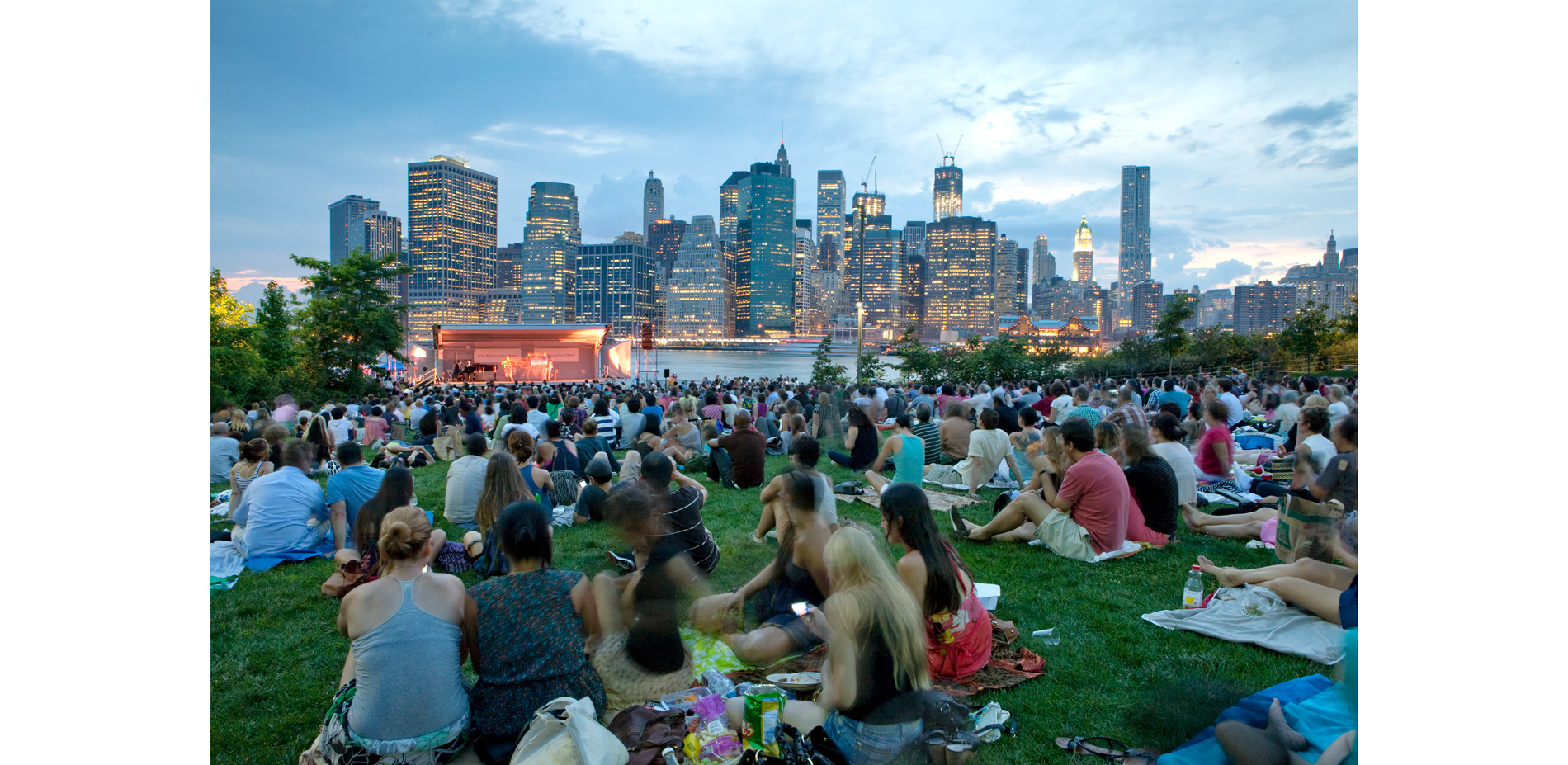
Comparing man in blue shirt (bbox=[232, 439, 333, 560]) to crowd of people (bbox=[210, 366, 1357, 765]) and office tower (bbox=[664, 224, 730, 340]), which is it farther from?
office tower (bbox=[664, 224, 730, 340])

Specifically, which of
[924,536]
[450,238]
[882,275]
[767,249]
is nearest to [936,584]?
[924,536]

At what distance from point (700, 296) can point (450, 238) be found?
45514 millimetres

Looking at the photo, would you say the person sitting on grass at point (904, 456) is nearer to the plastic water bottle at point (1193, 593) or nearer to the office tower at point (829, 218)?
the plastic water bottle at point (1193, 593)

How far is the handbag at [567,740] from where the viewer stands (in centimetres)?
203

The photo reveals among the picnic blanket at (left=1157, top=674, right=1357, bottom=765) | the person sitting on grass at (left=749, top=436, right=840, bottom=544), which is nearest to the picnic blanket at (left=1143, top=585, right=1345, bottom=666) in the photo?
the picnic blanket at (left=1157, top=674, right=1357, bottom=765)

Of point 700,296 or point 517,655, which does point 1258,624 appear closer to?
point 517,655

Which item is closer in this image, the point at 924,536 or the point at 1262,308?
the point at 924,536

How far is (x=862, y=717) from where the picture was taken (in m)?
2.20

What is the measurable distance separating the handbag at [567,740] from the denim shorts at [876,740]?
0.73 m

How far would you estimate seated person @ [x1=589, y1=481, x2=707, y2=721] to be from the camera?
9.12 ft

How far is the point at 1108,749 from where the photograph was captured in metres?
2.51

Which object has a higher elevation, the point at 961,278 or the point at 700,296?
the point at 700,296

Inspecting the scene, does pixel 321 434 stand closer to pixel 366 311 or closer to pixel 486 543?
pixel 486 543
